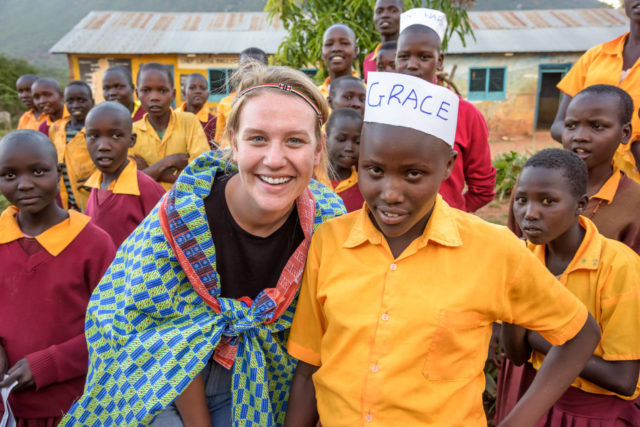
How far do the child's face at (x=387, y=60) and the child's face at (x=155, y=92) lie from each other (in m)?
1.79

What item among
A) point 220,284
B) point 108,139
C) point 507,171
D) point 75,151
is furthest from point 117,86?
point 507,171

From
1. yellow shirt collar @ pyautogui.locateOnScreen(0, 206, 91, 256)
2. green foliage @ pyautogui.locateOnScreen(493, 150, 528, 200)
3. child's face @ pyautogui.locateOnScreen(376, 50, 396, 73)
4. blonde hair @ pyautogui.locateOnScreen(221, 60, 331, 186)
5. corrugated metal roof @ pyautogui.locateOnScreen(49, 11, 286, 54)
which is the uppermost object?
corrugated metal roof @ pyautogui.locateOnScreen(49, 11, 286, 54)

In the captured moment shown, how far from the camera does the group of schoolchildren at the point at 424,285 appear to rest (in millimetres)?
1438

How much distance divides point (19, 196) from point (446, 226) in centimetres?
182

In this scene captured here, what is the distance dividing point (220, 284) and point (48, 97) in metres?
4.38

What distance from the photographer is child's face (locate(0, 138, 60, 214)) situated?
214 centimetres

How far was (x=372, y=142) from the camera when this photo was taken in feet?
4.87

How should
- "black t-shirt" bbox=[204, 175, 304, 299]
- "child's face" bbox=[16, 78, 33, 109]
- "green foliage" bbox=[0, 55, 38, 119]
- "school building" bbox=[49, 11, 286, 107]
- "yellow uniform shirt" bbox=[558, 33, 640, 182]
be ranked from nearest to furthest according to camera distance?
1. "black t-shirt" bbox=[204, 175, 304, 299]
2. "yellow uniform shirt" bbox=[558, 33, 640, 182]
3. "child's face" bbox=[16, 78, 33, 109]
4. "school building" bbox=[49, 11, 286, 107]
5. "green foliage" bbox=[0, 55, 38, 119]

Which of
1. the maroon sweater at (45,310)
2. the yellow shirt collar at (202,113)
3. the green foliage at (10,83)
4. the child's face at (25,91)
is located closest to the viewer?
the maroon sweater at (45,310)

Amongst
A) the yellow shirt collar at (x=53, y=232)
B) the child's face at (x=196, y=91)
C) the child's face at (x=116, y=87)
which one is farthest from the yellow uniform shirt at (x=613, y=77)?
the child's face at (x=196, y=91)

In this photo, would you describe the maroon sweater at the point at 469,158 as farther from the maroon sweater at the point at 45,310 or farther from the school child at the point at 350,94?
the maroon sweater at the point at 45,310

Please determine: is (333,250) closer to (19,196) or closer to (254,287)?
(254,287)

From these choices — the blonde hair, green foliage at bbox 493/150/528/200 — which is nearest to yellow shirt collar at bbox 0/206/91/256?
the blonde hair

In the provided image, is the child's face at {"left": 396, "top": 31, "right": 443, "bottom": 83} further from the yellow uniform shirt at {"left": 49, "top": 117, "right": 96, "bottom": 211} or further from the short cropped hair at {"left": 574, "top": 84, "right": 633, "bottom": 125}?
the yellow uniform shirt at {"left": 49, "top": 117, "right": 96, "bottom": 211}
